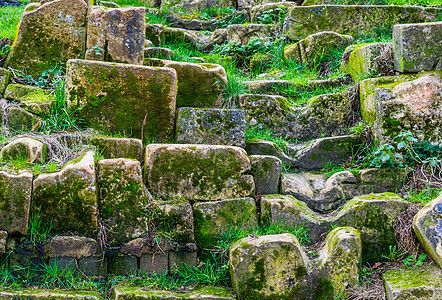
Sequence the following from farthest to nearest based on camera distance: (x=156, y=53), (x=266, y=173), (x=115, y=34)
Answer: (x=156, y=53)
(x=115, y=34)
(x=266, y=173)

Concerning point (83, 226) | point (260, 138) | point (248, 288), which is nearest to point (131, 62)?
point (260, 138)

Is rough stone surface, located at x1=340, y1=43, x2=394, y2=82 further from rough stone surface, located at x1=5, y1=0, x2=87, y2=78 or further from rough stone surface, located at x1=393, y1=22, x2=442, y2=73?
rough stone surface, located at x1=5, y1=0, x2=87, y2=78

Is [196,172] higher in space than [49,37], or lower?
lower

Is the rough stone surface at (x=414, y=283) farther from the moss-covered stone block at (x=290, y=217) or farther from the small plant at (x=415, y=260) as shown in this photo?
the moss-covered stone block at (x=290, y=217)

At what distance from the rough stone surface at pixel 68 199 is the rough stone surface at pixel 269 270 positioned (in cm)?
108

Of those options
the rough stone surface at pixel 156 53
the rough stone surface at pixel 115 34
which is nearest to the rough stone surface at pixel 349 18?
the rough stone surface at pixel 156 53

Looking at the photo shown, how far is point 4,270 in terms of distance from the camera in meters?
2.62

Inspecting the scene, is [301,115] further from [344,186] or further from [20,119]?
[20,119]

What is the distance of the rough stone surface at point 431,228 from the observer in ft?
8.73

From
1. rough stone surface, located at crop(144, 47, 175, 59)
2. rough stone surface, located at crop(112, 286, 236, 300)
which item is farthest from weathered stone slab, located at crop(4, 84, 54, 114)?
rough stone surface, located at crop(112, 286, 236, 300)

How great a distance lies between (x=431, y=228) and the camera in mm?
2701

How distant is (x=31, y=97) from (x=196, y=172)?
5.94 ft

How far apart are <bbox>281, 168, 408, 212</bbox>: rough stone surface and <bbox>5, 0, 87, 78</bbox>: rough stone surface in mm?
2610

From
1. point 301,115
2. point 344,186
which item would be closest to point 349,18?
point 301,115
